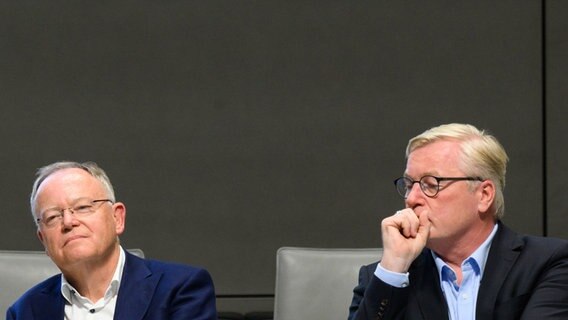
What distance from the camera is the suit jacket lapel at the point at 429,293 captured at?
9.32 ft

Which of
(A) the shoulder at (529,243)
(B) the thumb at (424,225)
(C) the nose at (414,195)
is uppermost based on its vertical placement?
(C) the nose at (414,195)

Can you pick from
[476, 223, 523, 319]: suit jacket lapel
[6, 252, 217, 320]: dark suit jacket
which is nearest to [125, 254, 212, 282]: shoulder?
[6, 252, 217, 320]: dark suit jacket

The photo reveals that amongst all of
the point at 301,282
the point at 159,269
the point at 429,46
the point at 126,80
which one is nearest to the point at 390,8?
the point at 429,46

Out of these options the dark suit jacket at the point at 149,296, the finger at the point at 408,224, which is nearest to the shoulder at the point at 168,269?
the dark suit jacket at the point at 149,296

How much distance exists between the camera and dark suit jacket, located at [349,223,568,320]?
2.76m

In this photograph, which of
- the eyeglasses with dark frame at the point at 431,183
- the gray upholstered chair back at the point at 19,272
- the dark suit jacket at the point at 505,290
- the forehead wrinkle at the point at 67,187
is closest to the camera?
the dark suit jacket at the point at 505,290

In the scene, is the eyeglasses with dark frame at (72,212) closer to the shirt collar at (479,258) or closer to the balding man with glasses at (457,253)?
the balding man with glasses at (457,253)

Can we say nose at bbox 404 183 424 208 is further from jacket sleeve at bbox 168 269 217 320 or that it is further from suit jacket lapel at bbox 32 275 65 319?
suit jacket lapel at bbox 32 275 65 319

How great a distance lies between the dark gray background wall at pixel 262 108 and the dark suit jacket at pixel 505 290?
1.44 m

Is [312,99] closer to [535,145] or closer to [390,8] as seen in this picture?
[390,8]

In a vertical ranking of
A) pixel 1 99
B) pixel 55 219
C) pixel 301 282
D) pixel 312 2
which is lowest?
pixel 301 282

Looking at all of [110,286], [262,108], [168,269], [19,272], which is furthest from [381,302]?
[262,108]

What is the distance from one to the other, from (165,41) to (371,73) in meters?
0.83

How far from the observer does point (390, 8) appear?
434 cm
